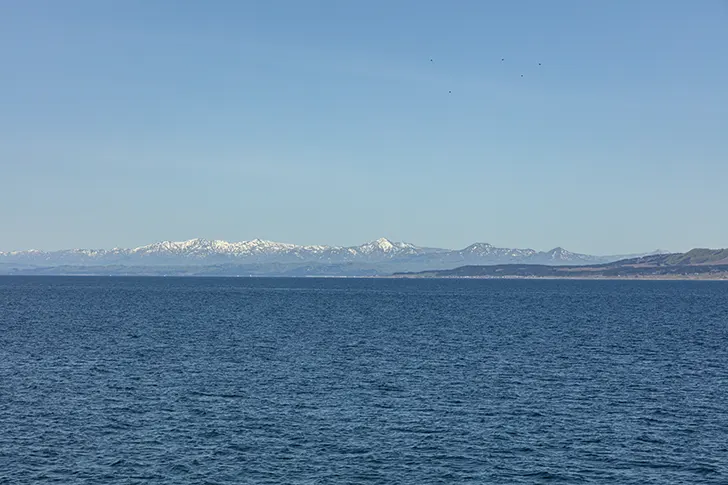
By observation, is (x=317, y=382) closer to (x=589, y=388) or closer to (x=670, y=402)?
(x=589, y=388)

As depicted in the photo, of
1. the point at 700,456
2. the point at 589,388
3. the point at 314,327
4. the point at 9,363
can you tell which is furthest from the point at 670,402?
the point at 314,327

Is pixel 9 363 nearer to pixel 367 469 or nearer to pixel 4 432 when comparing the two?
pixel 4 432

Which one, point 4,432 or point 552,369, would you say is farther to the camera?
point 552,369

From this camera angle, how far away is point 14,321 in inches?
4943

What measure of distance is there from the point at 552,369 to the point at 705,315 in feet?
299

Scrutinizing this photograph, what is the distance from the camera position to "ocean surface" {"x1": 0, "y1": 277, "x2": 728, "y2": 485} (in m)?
41.8

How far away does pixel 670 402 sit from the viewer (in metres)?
57.9

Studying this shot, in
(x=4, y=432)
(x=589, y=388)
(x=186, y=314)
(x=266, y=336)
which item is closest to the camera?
(x=4, y=432)

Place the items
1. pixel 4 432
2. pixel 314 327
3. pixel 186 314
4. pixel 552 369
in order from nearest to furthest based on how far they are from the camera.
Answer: pixel 4 432, pixel 552 369, pixel 314 327, pixel 186 314

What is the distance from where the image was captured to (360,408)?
55438 millimetres

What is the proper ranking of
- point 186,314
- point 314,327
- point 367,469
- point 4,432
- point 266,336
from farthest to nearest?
point 186,314 < point 314,327 < point 266,336 < point 4,432 < point 367,469

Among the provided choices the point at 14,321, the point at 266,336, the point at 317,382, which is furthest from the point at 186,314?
the point at 317,382

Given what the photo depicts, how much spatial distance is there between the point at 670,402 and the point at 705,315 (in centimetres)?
10299

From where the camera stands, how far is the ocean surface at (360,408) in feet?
137
